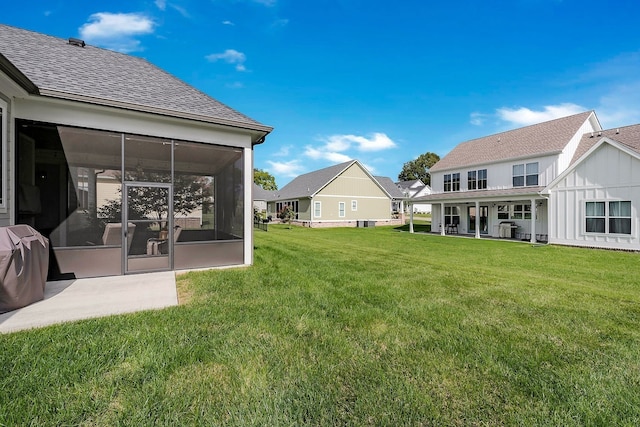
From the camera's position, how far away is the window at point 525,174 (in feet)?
53.7

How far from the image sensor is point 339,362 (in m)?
2.80

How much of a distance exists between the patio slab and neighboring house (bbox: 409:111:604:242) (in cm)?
1680

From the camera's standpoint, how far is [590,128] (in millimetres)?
17125

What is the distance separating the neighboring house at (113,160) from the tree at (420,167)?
6575cm

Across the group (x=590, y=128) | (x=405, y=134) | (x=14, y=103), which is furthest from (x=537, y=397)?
(x=405, y=134)

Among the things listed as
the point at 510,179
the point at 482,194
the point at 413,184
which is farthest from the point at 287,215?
the point at 413,184

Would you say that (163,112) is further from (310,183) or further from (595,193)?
(310,183)

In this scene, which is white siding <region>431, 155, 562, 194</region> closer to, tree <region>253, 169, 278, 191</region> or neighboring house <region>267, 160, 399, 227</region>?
neighboring house <region>267, 160, 399, 227</region>

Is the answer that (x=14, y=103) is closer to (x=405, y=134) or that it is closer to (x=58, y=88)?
(x=58, y=88)

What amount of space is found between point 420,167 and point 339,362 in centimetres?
7313

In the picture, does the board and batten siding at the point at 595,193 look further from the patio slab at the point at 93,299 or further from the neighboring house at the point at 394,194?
the neighboring house at the point at 394,194

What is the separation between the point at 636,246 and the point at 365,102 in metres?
17.2

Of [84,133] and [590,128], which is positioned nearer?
[84,133]

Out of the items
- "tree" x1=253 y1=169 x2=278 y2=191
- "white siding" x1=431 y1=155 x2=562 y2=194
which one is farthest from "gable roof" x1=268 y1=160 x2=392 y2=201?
"tree" x1=253 y1=169 x2=278 y2=191
